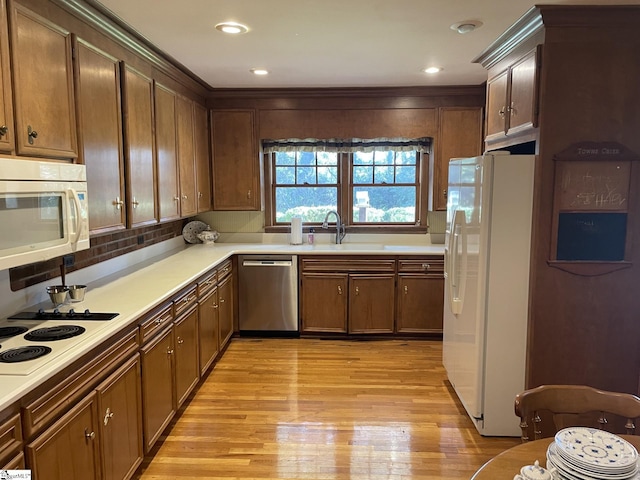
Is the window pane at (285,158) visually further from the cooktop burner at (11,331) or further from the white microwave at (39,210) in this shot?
the cooktop burner at (11,331)

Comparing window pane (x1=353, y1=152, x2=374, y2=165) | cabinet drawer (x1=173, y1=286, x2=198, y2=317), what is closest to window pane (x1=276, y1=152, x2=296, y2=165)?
window pane (x1=353, y1=152, x2=374, y2=165)

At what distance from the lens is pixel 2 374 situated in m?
1.58

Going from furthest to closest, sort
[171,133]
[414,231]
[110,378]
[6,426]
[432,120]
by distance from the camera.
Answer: [414,231] → [432,120] → [171,133] → [110,378] → [6,426]

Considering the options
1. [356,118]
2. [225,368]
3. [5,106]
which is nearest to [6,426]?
[5,106]

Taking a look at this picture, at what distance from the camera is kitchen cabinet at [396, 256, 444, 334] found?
14.8 ft

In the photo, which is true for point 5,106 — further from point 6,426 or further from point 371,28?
point 371,28

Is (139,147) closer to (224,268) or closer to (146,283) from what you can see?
(146,283)

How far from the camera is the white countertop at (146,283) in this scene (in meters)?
1.62

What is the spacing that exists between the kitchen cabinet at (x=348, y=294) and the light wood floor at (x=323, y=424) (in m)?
0.43

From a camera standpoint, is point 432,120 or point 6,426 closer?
point 6,426

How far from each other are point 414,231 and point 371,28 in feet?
8.50

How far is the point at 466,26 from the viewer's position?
2789 mm

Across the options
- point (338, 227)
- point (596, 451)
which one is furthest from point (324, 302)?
point (596, 451)

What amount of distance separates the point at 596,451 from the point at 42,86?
2448 mm
